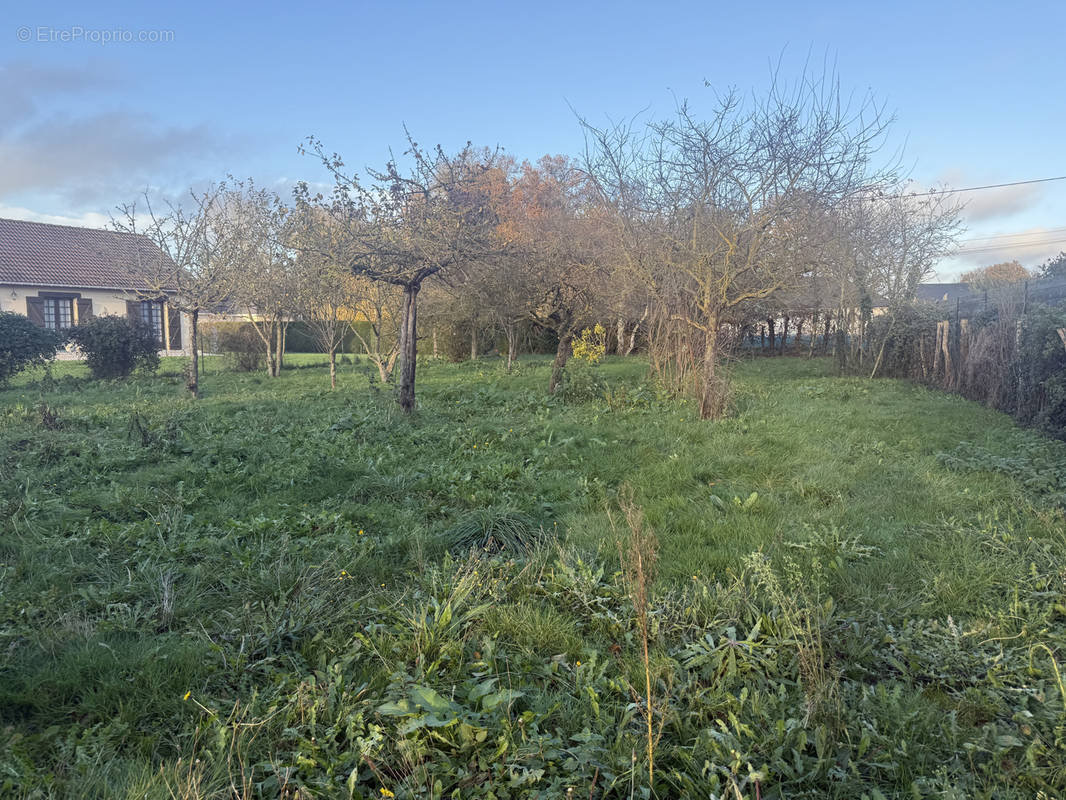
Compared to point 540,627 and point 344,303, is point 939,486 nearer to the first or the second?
point 540,627

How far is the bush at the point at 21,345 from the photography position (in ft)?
40.8

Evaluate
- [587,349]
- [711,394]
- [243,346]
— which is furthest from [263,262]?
[711,394]

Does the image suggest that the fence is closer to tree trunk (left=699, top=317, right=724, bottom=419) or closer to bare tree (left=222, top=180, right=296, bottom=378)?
tree trunk (left=699, top=317, right=724, bottom=419)

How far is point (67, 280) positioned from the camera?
73.5 feet

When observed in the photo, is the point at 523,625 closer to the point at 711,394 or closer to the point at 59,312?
the point at 711,394

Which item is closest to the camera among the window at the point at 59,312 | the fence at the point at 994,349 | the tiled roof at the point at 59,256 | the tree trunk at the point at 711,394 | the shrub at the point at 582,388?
the fence at the point at 994,349

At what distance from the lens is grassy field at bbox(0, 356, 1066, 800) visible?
2.00 metres

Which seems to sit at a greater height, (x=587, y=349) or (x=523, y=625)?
(x=587, y=349)

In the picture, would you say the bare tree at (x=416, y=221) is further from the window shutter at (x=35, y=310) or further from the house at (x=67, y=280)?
the window shutter at (x=35, y=310)

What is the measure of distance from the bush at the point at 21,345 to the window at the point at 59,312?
10.7 m

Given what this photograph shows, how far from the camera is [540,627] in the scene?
111 inches

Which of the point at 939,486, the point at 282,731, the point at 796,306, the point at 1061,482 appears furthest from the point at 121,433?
the point at 796,306

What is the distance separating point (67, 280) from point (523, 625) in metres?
26.9

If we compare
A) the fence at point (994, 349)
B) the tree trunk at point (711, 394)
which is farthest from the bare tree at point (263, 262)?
the fence at point (994, 349)
